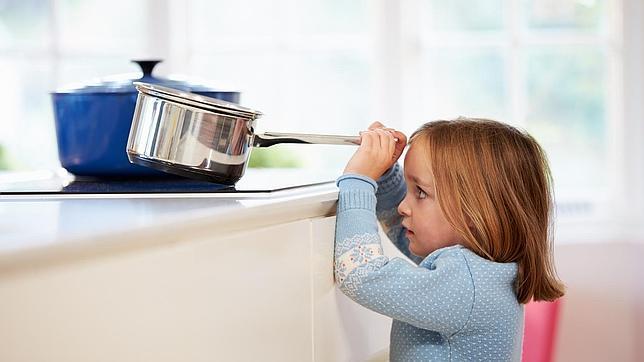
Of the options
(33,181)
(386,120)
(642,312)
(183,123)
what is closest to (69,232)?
(183,123)

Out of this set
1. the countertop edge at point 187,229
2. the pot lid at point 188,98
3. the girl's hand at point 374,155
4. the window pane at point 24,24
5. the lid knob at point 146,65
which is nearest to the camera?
the countertop edge at point 187,229

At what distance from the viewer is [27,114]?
261 centimetres

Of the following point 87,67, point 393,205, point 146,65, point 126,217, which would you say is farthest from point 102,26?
point 126,217

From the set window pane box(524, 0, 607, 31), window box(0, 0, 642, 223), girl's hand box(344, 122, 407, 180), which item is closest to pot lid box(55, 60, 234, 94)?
girl's hand box(344, 122, 407, 180)

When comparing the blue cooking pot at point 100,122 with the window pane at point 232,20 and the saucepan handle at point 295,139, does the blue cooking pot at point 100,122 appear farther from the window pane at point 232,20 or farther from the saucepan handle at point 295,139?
the window pane at point 232,20

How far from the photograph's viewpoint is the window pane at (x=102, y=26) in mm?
2607

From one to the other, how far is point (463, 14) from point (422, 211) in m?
1.52

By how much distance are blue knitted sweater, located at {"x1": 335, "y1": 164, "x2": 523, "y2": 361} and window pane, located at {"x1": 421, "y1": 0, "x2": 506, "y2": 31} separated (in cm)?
153

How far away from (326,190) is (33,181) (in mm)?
441

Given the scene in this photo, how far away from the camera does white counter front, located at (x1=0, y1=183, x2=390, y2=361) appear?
1.98 feet

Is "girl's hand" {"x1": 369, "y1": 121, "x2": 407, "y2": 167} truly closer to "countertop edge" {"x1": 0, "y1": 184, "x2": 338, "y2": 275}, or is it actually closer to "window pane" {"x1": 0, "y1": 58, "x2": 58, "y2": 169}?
"countertop edge" {"x1": 0, "y1": 184, "x2": 338, "y2": 275}

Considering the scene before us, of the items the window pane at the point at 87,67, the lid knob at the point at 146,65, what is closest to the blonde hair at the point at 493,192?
the lid knob at the point at 146,65

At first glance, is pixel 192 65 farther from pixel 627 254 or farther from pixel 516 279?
pixel 516 279

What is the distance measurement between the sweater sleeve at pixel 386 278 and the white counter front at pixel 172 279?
0.02 metres
